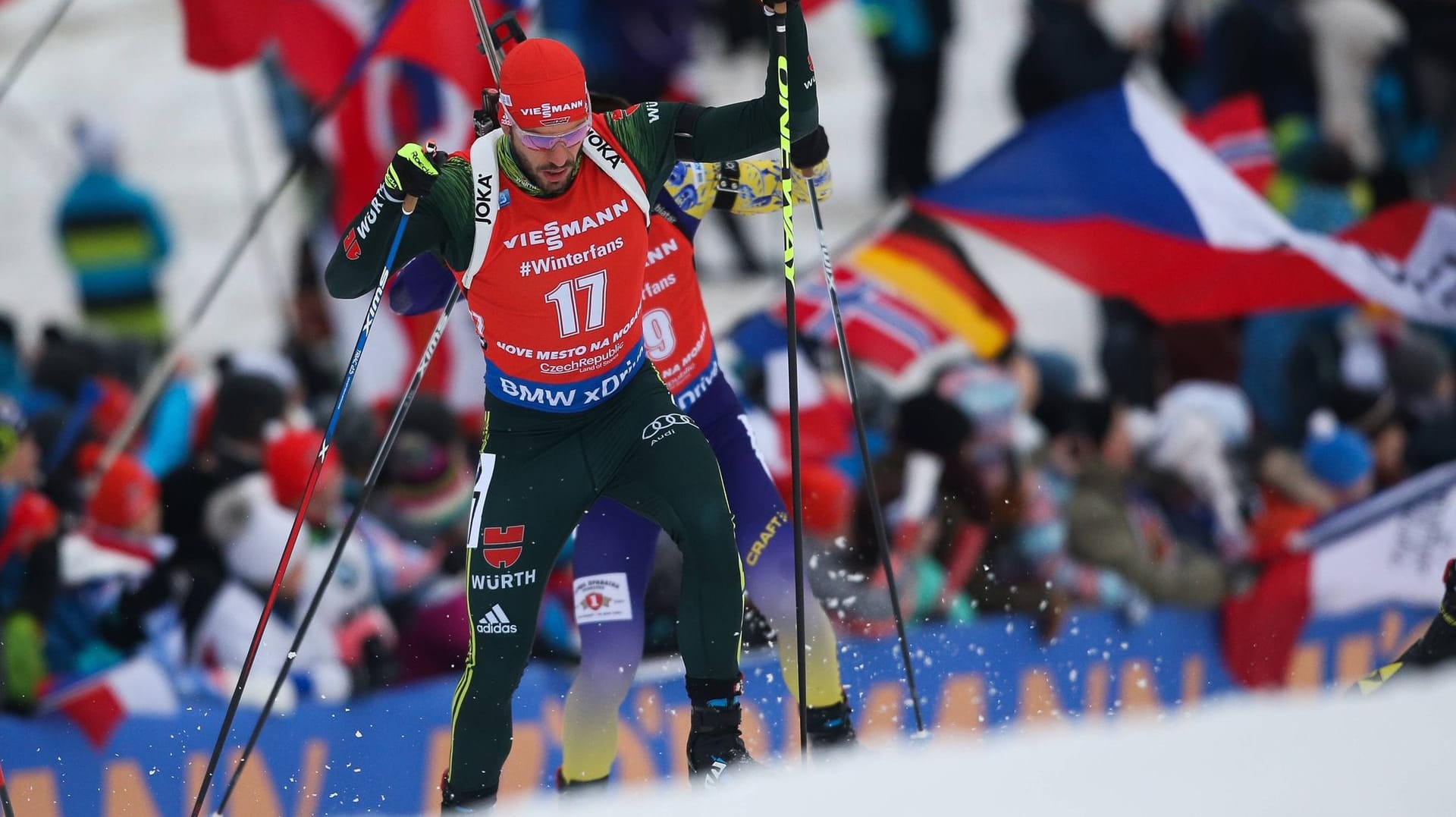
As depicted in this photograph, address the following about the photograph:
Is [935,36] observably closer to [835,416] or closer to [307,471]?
[835,416]

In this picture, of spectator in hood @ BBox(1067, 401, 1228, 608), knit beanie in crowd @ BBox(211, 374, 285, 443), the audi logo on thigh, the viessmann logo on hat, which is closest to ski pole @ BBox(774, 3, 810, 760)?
the audi logo on thigh

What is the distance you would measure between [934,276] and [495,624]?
3.68 m

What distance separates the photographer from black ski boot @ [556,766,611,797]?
5.90m

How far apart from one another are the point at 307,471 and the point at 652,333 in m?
1.69

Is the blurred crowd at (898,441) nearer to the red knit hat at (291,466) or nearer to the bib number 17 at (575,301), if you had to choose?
the red knit hat at (291,466)

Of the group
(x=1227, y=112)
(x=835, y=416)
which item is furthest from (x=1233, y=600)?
(x=1227, y=112)

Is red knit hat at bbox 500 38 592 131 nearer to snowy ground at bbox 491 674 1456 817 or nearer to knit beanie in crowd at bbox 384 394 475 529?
snowy ground at bbox 491 674 1456 817

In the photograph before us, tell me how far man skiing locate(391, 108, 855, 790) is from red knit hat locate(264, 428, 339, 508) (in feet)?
4.81

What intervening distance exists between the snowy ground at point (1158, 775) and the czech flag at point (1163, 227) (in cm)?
348

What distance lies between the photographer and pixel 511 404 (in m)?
5.49

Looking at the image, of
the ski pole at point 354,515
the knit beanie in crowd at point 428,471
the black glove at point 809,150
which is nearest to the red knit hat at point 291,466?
the knit beanie in crowd at point 428,471

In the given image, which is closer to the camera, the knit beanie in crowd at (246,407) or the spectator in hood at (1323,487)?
the knit beanie in crowd at (246,407)

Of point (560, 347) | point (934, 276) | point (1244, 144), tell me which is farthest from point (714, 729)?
point (1244, 144)

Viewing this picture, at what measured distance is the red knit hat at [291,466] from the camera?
6871 millimetres
